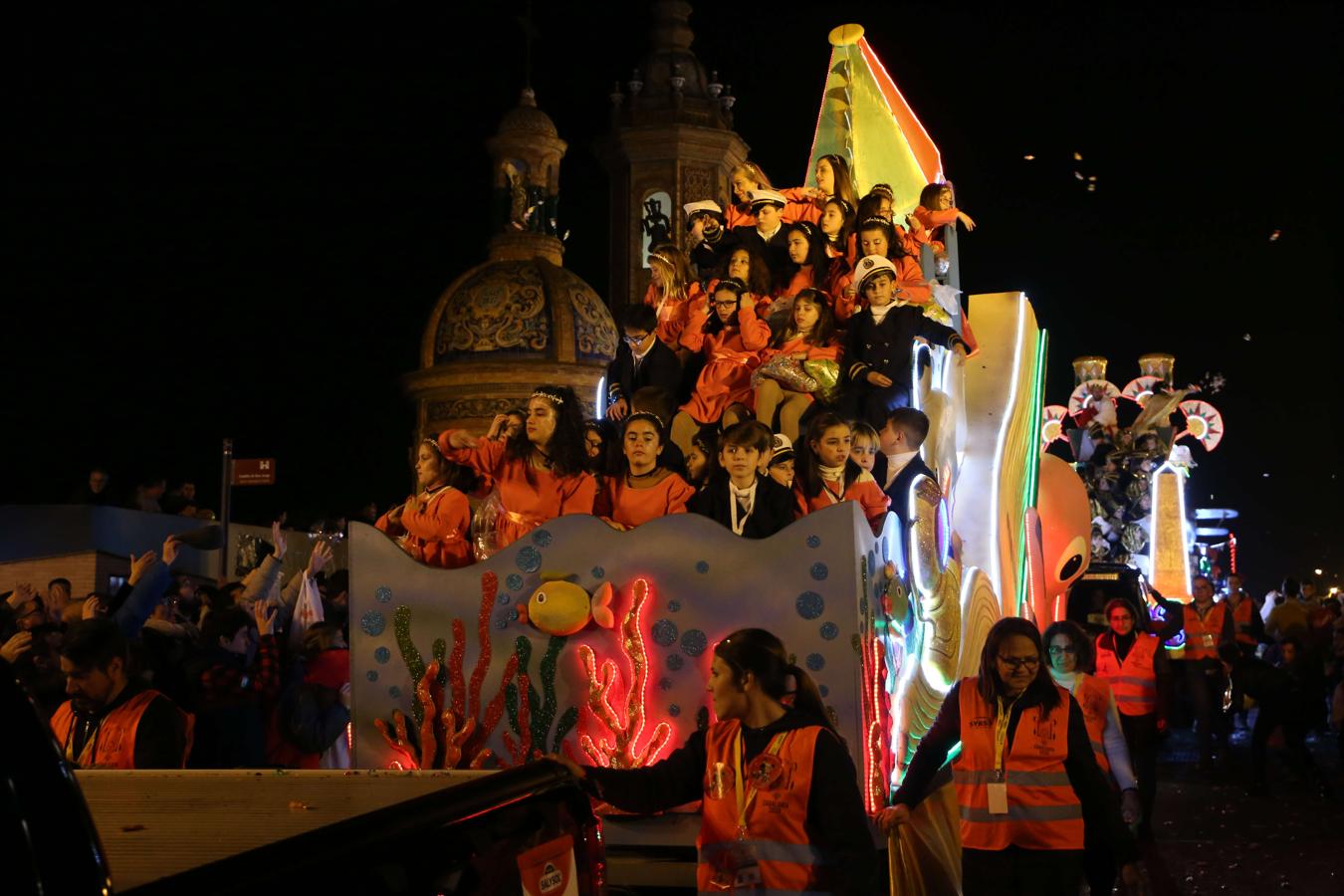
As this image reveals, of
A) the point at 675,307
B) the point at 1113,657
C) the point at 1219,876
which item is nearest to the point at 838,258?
the point at 675,307

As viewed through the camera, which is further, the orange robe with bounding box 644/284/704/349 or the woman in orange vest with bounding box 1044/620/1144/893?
the orange robe with bounding box 644/284/704/349

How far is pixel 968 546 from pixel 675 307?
8.02 feet

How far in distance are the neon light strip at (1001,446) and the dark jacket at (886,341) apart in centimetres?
137

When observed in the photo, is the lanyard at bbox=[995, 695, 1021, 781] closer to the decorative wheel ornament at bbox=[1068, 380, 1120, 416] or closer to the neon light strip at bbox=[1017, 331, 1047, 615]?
the neon light strip at bbox=[1017, 331, 1047, 615]

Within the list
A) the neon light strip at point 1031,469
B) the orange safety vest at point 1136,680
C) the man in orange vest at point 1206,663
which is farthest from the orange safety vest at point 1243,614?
the orange safety vest at point 1136,680

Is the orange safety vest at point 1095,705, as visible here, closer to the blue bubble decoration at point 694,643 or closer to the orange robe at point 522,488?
the blue bubble decoration at point 694,643

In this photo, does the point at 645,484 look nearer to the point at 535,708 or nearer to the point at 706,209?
the point at 535,708

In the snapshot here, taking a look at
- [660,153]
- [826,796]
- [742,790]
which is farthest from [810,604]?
[660,153]

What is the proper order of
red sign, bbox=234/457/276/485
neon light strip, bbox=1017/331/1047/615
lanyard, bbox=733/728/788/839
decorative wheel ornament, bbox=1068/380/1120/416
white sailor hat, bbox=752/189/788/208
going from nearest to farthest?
lanyard, bbox=733/728/788/839, neon light strip, bbox=1017/331/1047/615, white sailor hat, bbox=752/189/788/208, red sign, bbox=234/457/276/485, decorative wheel ornament, bbox=1068/380/1120/416

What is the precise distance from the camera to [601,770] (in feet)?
13.3

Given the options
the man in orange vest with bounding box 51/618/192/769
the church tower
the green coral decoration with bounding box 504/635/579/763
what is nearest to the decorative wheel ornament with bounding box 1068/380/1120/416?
the church tower

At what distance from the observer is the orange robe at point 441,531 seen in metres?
7.24

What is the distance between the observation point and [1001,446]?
33.2 ft

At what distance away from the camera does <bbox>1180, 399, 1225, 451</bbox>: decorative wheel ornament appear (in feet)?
91.7
